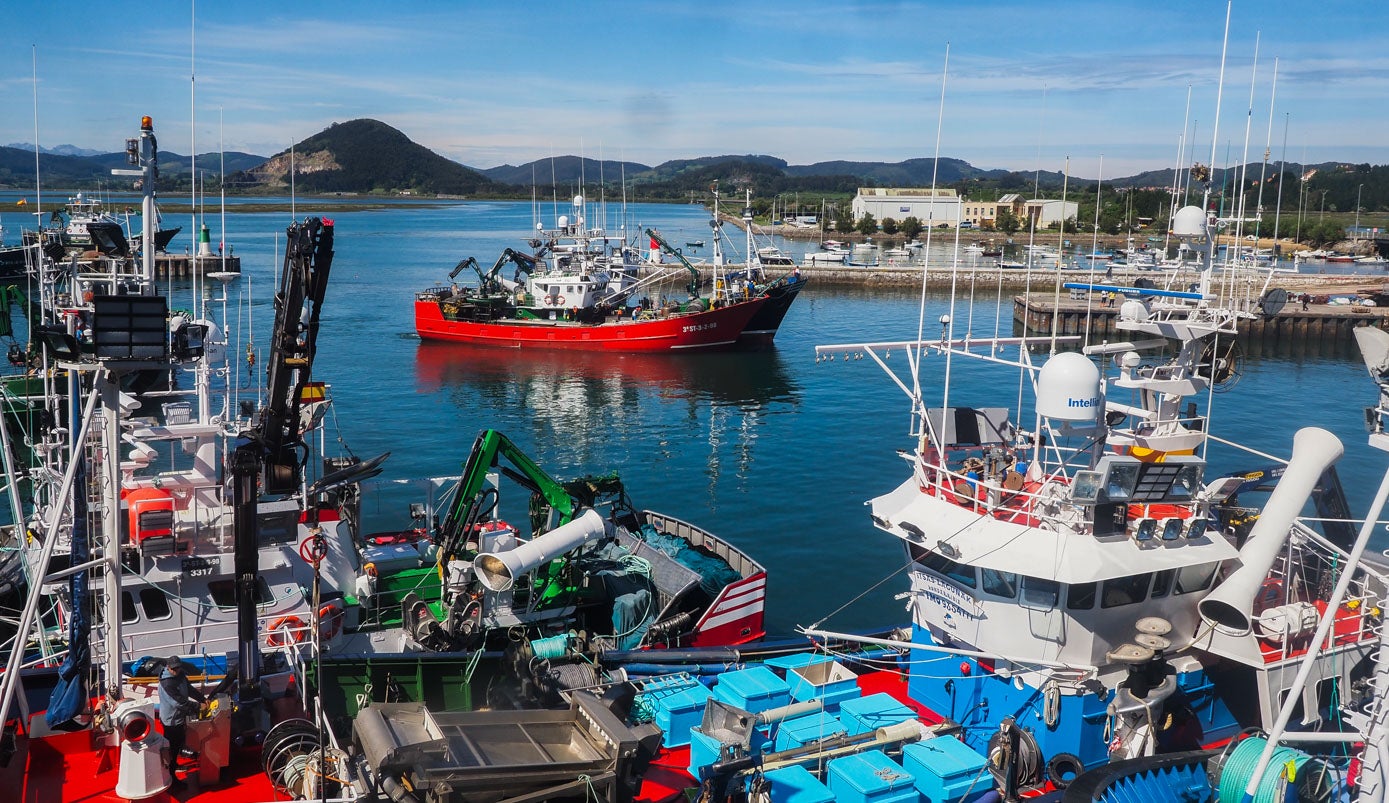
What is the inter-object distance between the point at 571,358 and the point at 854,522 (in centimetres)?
3338

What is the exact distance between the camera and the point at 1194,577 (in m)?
14.6

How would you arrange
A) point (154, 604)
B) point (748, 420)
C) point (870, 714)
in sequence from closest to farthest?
point (870, 714), point (154, 604), point (748, 420)

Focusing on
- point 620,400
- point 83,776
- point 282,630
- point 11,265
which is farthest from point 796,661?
point 11,265

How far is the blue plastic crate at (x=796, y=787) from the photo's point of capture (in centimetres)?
1170

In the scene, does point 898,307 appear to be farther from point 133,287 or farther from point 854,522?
point 133,287

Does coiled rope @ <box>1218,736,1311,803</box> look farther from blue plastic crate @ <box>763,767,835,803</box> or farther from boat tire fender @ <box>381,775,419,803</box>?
boat tire fender @ <box>381,775,419,803</box>

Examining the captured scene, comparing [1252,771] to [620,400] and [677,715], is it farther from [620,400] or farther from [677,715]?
[620,400]

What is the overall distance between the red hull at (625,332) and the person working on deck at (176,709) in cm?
4934

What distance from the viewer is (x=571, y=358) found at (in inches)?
2436

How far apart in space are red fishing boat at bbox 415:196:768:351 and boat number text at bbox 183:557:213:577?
1816 inches

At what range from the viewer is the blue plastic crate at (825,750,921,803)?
11641 mm

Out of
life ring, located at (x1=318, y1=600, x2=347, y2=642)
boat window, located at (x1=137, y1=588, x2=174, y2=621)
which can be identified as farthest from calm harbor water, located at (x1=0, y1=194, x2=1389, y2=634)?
life ring, located at (x1=318, y1=600, x2=347, y2=642)

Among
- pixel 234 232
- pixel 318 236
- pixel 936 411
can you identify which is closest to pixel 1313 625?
pixel 936 411

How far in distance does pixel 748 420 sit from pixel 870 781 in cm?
3478
